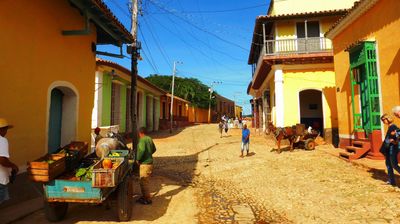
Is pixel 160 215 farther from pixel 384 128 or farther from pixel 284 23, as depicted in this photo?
pixel 284 23

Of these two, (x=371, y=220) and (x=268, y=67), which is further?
(x=268, y=67)

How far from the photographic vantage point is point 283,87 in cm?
1499

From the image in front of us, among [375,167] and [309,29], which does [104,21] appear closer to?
[375,167]

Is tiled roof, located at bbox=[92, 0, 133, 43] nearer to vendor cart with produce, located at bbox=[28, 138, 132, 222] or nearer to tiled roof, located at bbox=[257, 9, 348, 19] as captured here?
vendor cart with produce, located at bbox=[28, 138, 132, 222]

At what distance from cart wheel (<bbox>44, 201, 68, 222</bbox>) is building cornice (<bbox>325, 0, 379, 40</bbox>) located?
9354mm

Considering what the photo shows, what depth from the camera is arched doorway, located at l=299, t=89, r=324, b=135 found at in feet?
56.4

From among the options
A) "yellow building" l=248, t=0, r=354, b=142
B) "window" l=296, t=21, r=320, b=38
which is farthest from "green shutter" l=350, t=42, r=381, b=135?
"window" l=296, t=21, r=320, b=38

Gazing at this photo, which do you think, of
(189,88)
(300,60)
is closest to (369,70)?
(300,60)

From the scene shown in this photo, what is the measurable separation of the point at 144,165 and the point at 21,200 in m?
2.29

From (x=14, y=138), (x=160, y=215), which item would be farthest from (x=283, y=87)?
(x=14, y=138)

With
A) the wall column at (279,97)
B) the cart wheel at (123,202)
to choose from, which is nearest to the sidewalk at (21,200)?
the cart wheel at (123,202)

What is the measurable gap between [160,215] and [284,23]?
43.0 ft

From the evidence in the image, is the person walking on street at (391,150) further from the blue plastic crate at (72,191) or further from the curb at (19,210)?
Answer: the curb at (19,210)

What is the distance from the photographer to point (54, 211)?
15.0 ft
